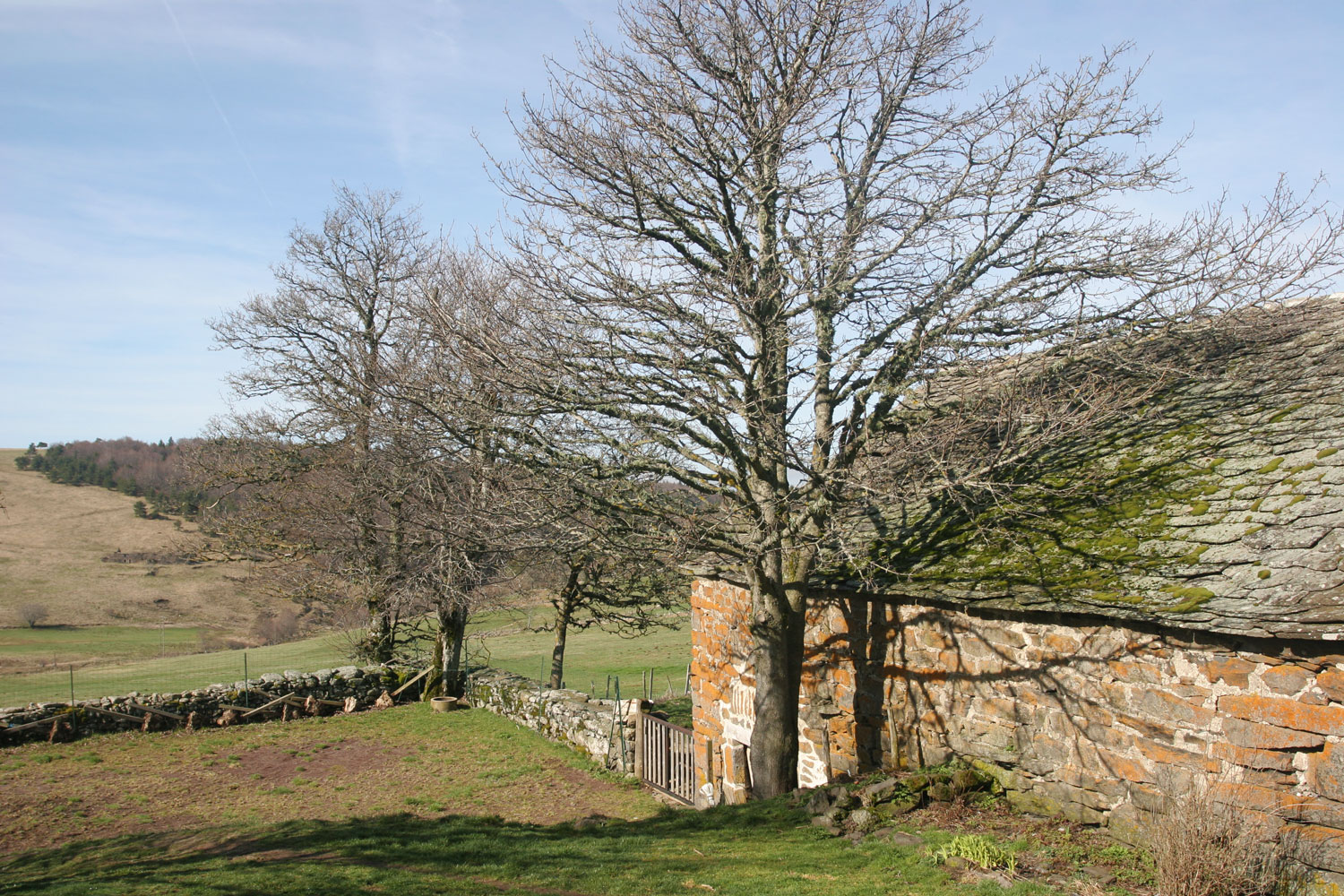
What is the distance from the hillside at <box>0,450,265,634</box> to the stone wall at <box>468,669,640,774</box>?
82.7 feet

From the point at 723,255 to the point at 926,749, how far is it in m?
5.91

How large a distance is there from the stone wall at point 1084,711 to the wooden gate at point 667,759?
1.65 m

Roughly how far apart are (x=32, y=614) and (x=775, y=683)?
45926mm

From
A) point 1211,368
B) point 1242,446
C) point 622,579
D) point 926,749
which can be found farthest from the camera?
point 622,579

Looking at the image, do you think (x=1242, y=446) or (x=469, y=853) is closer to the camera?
(x=1242, y=446)

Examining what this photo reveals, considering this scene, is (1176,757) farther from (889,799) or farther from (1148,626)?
(889,799)

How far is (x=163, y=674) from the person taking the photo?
971 inches

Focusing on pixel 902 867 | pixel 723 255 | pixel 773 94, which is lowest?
pixel 902 867

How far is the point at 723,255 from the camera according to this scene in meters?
9.32

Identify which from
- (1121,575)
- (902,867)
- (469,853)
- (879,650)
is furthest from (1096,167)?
(469,853)

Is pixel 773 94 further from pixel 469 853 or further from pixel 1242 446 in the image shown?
pixel 469 853

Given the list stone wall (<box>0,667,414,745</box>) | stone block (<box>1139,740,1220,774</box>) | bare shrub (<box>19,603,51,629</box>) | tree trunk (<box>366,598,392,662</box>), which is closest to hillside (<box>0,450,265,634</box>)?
bare shrub (<box>19,603,51,629</box>)

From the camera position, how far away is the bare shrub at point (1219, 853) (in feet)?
17.6

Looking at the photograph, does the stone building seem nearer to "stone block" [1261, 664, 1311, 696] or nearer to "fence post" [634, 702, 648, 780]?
"stone block" [1261, 664, 1311, 696]
